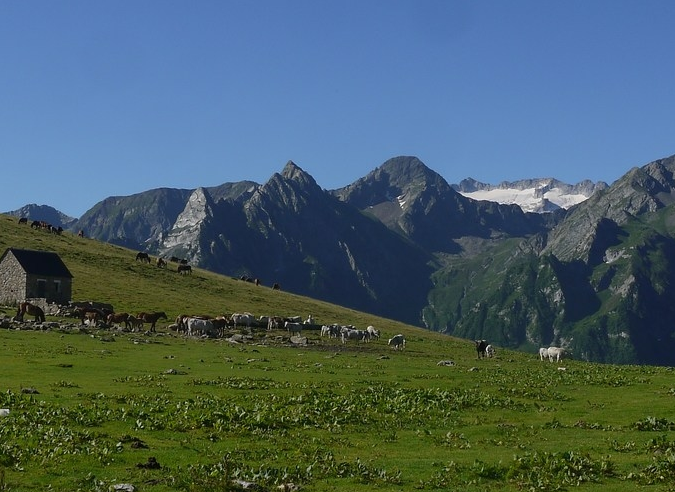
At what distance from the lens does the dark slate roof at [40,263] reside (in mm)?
98062

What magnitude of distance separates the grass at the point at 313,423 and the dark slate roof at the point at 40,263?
42.0 meters

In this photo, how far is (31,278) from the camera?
319ft

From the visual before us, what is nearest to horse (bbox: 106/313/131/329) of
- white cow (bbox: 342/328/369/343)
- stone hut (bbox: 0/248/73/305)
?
stone hut (bbox: 0/248/73/305)

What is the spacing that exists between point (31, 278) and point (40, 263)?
10.6ft

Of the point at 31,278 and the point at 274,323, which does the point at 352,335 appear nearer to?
the point at 274,323

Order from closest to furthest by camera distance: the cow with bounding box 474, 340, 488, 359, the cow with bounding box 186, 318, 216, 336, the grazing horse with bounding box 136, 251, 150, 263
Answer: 1. the cow with bounding box 186, 318, 216, 336
2. the cow with bounding box 474, 340, 488, 359
3. the grazing horse with bounding box 136, 251, 150, 263

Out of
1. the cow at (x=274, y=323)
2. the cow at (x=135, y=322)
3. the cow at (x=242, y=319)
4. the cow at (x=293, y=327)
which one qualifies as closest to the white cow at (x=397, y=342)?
the cow at (x=293, y=327)

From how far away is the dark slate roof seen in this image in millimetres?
98062

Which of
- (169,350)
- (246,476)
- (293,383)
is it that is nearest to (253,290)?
(169,350)

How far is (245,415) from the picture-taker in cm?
2944

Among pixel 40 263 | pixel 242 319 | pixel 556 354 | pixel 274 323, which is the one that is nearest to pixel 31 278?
pixel 40 263

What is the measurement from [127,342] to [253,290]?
272ft

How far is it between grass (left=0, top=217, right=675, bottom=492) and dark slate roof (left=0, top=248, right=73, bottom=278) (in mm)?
42027

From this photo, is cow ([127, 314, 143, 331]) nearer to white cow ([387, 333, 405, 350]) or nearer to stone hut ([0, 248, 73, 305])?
A: stone hut ([0, 248, 73, 305])
